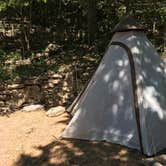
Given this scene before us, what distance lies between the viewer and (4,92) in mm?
9703

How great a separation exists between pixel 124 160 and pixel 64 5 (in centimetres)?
1136

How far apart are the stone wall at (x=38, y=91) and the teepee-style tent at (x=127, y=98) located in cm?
307

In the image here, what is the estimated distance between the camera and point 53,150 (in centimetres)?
593

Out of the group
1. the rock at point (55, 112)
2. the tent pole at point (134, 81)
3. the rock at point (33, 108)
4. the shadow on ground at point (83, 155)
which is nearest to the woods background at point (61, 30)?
the rock at point (33, 108)

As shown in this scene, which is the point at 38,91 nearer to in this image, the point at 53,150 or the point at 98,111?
the point at 98,111

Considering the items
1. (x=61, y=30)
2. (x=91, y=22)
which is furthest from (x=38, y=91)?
(x=61, y=30)

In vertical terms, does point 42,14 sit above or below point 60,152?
above

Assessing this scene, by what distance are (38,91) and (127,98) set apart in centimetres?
422

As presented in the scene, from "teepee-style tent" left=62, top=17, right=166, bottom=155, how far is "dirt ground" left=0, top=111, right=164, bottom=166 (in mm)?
222

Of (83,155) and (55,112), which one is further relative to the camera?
(55,112)

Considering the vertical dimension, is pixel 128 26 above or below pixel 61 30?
above

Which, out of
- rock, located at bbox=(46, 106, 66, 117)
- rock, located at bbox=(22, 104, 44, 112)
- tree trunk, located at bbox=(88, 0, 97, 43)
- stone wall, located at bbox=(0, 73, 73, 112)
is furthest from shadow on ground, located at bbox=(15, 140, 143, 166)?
tree trunk, located at bbox=(88, 0, 97, 43)

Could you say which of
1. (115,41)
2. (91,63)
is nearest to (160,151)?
(115,41)

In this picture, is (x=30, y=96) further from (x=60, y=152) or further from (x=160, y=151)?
(x=160, y=151)
